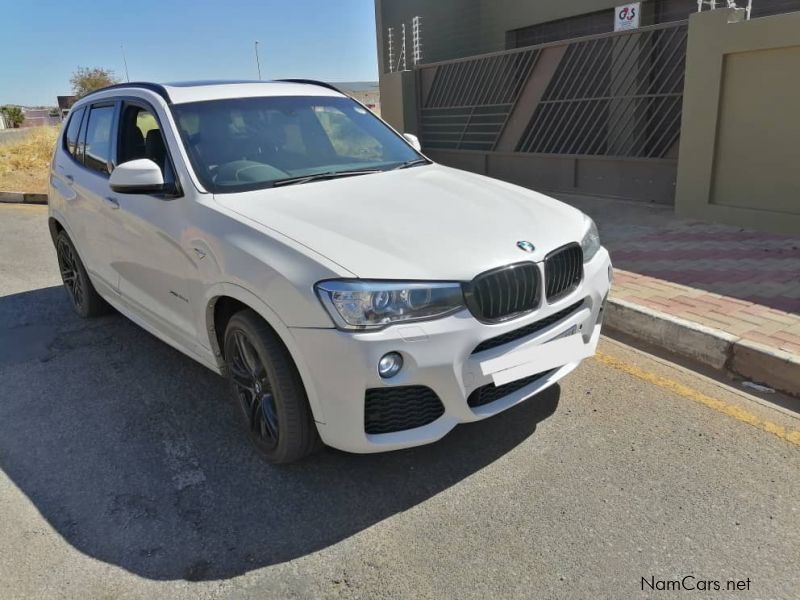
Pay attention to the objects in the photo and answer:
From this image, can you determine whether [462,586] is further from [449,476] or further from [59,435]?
[59,435]

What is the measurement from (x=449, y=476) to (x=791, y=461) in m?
1.63

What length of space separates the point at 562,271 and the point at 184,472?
2101 millimetres

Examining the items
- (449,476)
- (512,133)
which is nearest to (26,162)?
(512,133)

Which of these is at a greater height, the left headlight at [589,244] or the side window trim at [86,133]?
the side window trim at [86,133]

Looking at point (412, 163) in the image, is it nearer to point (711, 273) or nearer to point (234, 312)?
point (234, 312)

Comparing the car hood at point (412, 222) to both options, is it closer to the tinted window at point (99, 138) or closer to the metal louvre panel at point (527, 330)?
the metal louvre panel at point (527, 330)

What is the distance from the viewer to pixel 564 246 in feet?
10.0

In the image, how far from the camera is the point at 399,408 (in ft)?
8.75

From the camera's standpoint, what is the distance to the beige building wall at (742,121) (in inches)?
245

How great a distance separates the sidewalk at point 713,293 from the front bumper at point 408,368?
6.05ft

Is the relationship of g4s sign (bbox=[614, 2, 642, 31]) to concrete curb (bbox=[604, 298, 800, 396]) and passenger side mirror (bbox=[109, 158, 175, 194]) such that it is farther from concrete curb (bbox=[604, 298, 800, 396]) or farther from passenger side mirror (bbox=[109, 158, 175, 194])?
passenger side mirror (bbox=[109, 158, 175, 194])

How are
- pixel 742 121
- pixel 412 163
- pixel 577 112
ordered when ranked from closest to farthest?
pixel 412 163 → pixel 742 121 → pixel 577 112

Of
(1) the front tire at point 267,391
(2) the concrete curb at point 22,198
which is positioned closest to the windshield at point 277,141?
(1) the front tire at point 267,391

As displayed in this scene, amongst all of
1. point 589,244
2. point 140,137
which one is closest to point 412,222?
point 589,244
